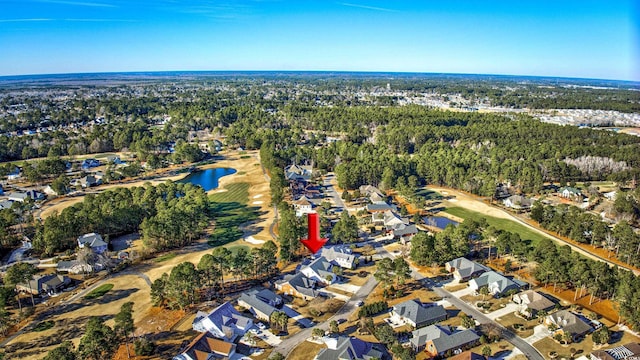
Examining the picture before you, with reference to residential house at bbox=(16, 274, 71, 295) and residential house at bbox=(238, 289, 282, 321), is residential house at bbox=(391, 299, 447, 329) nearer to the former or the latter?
residential house at bbox=(238, 289, 282, 321)

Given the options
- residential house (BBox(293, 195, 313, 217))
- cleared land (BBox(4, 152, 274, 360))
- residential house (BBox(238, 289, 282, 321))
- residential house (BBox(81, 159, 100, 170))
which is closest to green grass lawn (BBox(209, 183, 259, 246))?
cleared land (BBox(4, 152, 274, 360))

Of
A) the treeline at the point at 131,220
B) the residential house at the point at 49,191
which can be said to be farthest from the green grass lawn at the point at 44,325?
the residential house at the point at 49,191

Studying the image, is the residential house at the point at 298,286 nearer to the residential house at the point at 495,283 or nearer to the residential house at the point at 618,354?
the residential house at the point at 495,283

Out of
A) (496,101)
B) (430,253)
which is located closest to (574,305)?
(430,253)

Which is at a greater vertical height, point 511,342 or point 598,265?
point 598,265

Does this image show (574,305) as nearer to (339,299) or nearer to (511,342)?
(511,342)

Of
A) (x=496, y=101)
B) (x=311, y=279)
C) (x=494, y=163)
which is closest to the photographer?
(x=311, y=279)

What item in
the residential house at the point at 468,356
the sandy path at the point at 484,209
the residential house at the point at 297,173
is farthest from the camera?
the residential house at the point at 297,173
